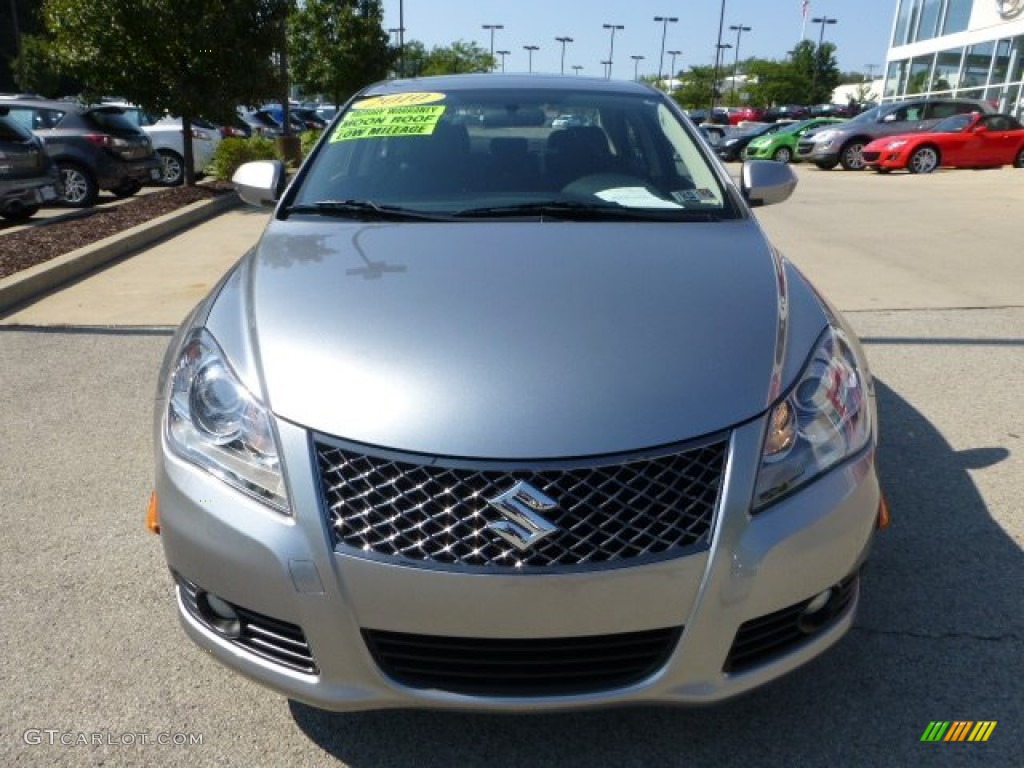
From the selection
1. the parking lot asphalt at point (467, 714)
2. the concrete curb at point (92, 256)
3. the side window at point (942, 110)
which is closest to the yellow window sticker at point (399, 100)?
the parking lot asphalt at point (467, 714)

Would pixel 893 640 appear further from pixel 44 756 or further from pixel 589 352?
pixel 44 756

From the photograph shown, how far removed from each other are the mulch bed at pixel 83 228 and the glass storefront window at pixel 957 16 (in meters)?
28.1

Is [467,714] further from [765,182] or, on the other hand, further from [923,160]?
[923,160]

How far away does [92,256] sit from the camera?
25.6 feet

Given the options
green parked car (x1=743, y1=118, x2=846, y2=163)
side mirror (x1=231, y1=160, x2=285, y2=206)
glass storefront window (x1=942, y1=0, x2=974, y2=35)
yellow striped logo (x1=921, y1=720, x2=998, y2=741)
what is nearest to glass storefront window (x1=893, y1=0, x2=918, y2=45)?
glass storefront window (x1=942, y1=0, x2=974, y2=35)

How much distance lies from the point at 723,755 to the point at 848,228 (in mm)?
9507

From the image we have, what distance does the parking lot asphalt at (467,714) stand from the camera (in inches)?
83.0

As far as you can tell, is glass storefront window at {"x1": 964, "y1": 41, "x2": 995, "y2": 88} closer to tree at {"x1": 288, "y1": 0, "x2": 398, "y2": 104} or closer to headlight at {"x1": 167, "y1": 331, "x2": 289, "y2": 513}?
tree at {"x1": 288, "y1": 0, "x2": 398, "y2": 104}

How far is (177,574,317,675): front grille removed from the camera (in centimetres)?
187

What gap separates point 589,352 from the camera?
78.6 inches

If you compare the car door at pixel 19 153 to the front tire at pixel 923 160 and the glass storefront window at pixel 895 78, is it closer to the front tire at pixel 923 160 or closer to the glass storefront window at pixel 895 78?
the front tire at pixel 923 160

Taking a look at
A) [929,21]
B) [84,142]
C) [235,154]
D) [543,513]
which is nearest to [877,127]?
[235,154]

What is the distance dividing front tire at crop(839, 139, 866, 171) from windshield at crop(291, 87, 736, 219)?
744 inches

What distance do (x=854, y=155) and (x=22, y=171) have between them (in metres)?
17.9
